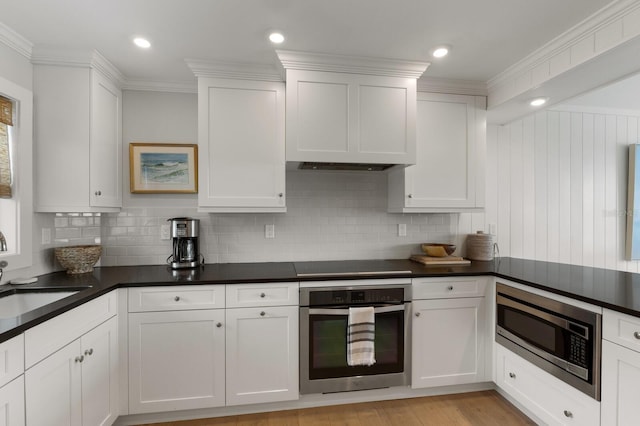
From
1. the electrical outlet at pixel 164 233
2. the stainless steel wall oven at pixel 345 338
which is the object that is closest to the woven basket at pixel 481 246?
the stainless steel wall oven at pixel 345 338

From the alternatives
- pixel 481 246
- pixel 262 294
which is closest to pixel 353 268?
pixel 262 294

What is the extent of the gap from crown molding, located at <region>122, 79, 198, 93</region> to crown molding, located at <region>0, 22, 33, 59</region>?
584 millimetres

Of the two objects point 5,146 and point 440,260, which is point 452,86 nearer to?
point 440,260

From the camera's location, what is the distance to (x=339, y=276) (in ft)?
6.96

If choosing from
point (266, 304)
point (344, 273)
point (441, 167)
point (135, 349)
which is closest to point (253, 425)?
point (266, 304)

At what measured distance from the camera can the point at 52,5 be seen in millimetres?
1602

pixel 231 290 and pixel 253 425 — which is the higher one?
pixel 231 290

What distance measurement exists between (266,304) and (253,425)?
2.52 ft

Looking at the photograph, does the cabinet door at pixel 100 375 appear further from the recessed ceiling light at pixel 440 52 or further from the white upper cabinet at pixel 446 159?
the recessed ceiling light at pixel 440 52

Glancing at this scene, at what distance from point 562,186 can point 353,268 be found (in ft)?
7.67

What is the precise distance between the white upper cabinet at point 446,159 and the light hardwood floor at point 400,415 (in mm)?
1432

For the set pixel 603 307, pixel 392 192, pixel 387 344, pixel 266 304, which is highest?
pixel 392 192

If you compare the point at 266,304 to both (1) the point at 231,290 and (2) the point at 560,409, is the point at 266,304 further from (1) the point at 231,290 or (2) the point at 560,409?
(2) the point at 560,409

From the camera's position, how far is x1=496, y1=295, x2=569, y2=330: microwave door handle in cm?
171
